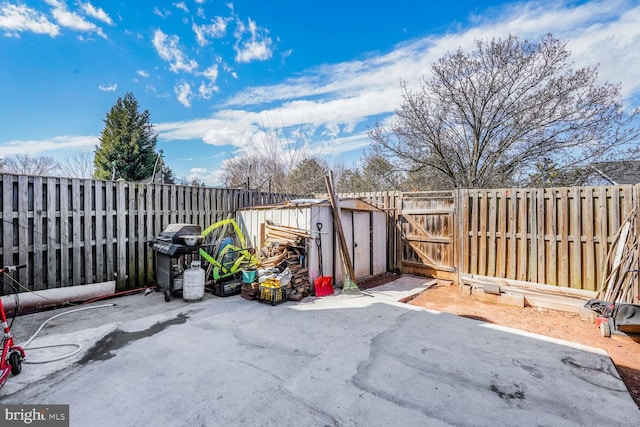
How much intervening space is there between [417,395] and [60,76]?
1171 centimetres

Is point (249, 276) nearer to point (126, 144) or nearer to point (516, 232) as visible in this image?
point (516, 232)

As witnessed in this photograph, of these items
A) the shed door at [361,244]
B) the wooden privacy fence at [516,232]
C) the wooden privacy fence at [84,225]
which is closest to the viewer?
→ the wooden privacy fence at [84,225]

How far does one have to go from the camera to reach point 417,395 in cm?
215

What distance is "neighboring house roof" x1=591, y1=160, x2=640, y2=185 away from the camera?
8305mm

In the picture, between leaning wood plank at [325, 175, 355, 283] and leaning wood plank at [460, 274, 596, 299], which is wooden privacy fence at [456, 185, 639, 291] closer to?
leaning wood plank at [460, 274, 596, 299]

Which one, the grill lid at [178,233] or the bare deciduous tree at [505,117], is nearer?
the grill lid at [178,233]

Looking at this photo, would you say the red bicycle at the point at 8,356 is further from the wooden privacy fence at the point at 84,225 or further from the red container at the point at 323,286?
the red container at the point at 323,286

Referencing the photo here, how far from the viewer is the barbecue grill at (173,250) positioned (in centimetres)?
456

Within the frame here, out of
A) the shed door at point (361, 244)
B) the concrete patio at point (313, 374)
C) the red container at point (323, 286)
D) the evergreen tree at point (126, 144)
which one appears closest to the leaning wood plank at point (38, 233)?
the concrete patio at point (313, 374)

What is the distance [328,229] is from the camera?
5551mm

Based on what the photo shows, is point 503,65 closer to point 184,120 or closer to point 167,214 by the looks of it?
point 167,214

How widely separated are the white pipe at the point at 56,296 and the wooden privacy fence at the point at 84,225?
4.1 inches

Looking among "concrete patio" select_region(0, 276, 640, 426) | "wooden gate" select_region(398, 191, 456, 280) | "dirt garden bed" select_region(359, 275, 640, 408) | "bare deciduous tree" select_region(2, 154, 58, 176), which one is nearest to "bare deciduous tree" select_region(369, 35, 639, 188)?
"wooden gate" select_region(398, 191, 456, 280)

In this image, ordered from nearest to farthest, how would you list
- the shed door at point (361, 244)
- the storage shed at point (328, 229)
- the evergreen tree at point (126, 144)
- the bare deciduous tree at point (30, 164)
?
the storage shed at point (328, 229), the shed door at point (361, 244), the bare deciduous tree at point (30, 164), the evergreen tree at point (126, 144)
